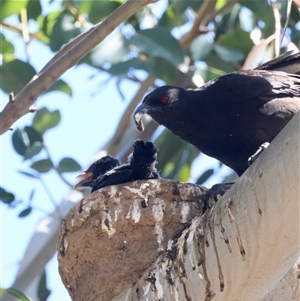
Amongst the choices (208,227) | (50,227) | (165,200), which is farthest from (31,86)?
(50,227)

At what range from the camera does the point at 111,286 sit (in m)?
3.62

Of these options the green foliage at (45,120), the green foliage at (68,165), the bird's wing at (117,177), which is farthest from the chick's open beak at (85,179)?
the bird's wing at (117,177)

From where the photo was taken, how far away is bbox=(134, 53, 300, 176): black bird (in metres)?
4.42

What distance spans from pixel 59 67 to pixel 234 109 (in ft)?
4.26

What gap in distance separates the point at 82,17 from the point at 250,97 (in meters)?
1.62

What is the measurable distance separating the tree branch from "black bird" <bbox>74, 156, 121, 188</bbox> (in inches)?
72.0

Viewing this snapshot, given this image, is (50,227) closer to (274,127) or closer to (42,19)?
(42,19)

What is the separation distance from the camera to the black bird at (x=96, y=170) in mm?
5550

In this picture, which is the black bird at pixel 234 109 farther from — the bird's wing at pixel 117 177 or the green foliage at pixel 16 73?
the green foliage at pixel 16 73

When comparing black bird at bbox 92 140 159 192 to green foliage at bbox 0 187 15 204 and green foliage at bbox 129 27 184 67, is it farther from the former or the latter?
green foliage at bbox 0 187 15 204

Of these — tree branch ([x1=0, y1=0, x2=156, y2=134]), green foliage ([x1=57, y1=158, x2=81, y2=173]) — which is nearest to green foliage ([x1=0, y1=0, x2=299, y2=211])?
green foliage ([x1=57, y1=158, x2=81, y2=173])

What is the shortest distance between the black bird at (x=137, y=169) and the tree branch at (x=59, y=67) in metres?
1.00

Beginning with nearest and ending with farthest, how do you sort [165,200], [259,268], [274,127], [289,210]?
[289,210], [259,268], [165,200], [274,127]

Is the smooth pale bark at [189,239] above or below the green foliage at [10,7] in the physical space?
below
